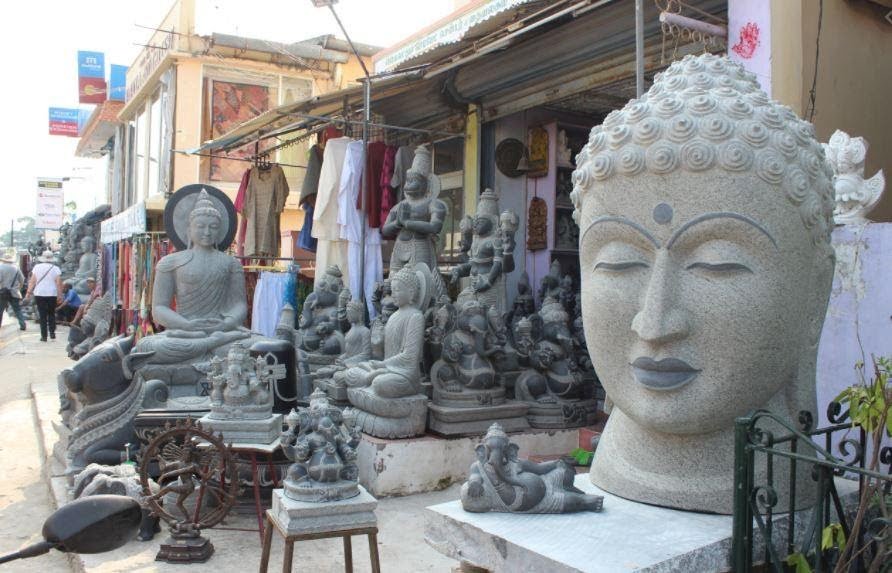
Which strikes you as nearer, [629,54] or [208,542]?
[208,542]

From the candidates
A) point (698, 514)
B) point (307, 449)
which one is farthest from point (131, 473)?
point (698, 514)

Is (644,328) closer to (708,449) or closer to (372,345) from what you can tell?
(708,449)

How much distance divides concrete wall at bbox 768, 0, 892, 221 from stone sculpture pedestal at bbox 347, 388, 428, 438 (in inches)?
130

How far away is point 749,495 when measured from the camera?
2662 mm

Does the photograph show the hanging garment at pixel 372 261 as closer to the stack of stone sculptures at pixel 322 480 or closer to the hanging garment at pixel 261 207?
the hanging garment at pixel 261 207

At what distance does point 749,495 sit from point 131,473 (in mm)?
3790

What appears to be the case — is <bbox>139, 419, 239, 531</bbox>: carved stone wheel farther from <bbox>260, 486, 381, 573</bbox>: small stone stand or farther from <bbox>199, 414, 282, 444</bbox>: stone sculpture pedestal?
<bbox>260, 486, 381, 573</bbox>: small stone stand

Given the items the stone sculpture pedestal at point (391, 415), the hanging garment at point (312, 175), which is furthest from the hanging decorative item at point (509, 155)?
the stone sculpture pedestal at point (391, 415)

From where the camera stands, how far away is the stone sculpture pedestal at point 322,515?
3244 mm

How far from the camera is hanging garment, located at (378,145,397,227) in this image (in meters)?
8.64

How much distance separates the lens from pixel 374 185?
8734mm

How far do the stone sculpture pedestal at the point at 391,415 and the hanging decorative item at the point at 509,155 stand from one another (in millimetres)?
3872

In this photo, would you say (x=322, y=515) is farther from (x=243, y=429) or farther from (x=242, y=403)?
(x=242, y=403)

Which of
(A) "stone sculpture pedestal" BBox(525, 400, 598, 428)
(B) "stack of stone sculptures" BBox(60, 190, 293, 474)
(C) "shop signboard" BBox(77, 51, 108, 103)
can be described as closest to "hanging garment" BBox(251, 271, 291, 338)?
(B) "stack of stone sculptures" BBox(60, 190, 293, 474)
